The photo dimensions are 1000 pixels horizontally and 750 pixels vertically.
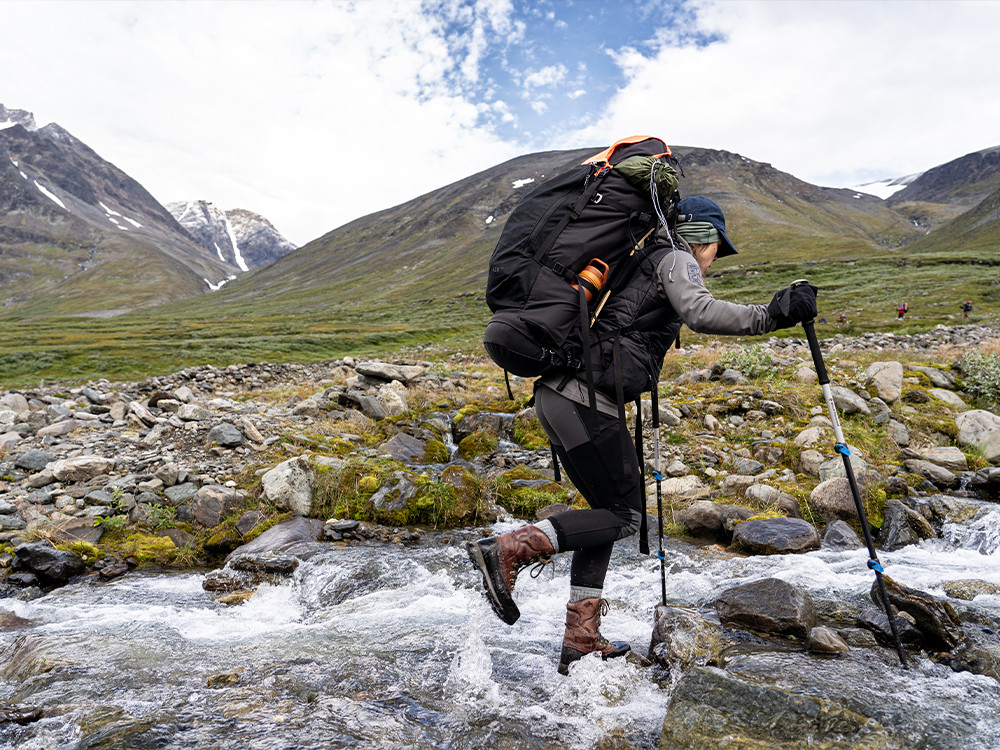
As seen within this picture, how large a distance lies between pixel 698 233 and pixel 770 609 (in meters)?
3.45

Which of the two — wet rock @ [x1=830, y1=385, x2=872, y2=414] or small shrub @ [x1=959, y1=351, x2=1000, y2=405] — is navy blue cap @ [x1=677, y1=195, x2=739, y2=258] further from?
small shrub @ [x1=959, y1=351, x2=1000, y2=405]

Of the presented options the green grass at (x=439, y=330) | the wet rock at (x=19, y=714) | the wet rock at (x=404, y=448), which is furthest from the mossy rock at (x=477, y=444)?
the green grass at (x=439, y=330)

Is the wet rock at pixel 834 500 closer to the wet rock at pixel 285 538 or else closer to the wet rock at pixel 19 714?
the wet rock at pixel 285 538

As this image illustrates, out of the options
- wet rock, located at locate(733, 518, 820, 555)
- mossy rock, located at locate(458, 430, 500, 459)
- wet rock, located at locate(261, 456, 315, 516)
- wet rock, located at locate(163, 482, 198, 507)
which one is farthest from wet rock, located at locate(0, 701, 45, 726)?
mossy rock, located at locate(458, 430, 500, 459)

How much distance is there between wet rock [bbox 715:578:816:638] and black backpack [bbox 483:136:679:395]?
2991 millimetres

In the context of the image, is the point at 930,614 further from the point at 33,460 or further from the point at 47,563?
the point at 33,460

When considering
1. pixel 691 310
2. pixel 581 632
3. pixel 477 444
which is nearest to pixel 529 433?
pixel 477 444

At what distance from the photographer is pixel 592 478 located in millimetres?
4473

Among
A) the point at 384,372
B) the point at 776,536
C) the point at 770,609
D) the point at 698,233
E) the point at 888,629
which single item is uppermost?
the point at 698,233

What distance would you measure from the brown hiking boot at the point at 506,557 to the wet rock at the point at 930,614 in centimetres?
327

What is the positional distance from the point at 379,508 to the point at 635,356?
6.03m

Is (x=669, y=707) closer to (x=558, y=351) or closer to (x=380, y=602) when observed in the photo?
(x=558, y=351)

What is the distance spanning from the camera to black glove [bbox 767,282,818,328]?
3.77 m

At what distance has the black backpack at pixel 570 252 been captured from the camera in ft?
13.4
